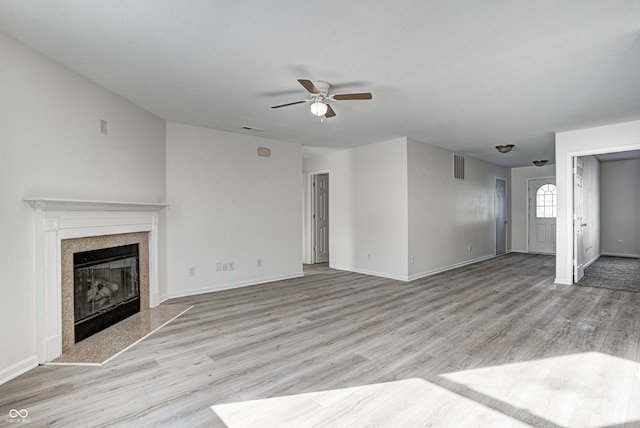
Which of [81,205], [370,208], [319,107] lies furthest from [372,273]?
[81,205]

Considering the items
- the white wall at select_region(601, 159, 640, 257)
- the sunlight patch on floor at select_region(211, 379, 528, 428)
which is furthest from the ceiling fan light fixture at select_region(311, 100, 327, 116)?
the white wall at select_region(601, 159, 640, 257)

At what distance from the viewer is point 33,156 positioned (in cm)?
260

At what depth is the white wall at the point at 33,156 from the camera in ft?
7.82

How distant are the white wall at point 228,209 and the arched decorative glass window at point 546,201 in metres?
7.31

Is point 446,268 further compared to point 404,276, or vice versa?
point 446,268

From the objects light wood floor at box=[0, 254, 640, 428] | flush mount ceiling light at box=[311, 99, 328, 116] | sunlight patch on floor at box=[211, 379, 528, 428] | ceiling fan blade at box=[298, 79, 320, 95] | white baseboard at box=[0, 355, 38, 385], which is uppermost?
ceiling fan blade at box=[298, 79, 320, 95]

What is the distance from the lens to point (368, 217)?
6.25m

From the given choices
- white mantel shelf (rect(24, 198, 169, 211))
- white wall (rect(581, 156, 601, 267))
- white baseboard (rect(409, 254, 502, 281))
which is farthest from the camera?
white wall (rect(581, 156, 601, 267))

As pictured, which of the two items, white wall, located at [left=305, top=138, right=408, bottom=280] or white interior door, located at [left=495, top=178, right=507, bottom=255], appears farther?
white interior door, located at [left=495, top=178, right=507, bottom=255]

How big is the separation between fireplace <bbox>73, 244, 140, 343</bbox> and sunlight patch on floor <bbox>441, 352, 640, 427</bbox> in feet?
11.1

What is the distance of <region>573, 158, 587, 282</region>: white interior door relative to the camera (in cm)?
530

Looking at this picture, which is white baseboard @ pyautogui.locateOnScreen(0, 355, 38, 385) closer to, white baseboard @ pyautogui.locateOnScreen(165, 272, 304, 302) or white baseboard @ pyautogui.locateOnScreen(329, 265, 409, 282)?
white baseboard @ pyautogui.locateOnScreen(165, 272, 304, 302)

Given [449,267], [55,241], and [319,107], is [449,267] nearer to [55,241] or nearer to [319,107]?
[319,107]

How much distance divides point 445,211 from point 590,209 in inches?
124
